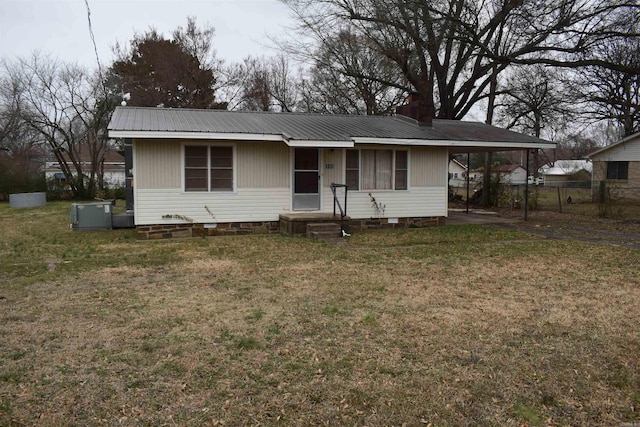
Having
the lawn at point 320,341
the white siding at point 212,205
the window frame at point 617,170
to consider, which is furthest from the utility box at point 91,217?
the window frame at point 617,170

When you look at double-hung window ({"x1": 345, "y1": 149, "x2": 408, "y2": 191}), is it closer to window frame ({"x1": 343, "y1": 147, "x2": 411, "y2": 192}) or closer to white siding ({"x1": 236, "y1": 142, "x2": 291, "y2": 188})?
window frame ({"x1": 343, "y1": 147, "x2": 411, "y2": 192})

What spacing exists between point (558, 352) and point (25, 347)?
4.43 meters

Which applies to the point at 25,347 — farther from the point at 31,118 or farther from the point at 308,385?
the point at 31,118

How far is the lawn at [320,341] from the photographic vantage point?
3.11m

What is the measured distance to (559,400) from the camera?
10.6ft

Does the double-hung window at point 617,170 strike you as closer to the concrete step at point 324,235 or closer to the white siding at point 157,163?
the concrete step at point 324,235

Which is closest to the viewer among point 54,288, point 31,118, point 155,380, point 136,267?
point 155,380

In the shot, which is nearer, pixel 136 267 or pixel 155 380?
pixel 155 380

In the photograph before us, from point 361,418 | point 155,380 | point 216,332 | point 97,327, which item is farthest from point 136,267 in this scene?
point 361,418

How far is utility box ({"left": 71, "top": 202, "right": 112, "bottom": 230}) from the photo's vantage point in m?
12.4

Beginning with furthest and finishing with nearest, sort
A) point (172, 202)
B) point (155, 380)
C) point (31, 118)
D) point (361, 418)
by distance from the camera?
point (31, 118) < point (172, 202) < point (155, 380) < point (361, 418)

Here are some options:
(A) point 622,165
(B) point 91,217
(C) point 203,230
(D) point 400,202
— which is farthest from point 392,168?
(A) point 622,165

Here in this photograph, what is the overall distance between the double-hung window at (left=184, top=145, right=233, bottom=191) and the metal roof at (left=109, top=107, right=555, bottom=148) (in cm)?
54

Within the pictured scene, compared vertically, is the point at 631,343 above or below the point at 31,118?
below
